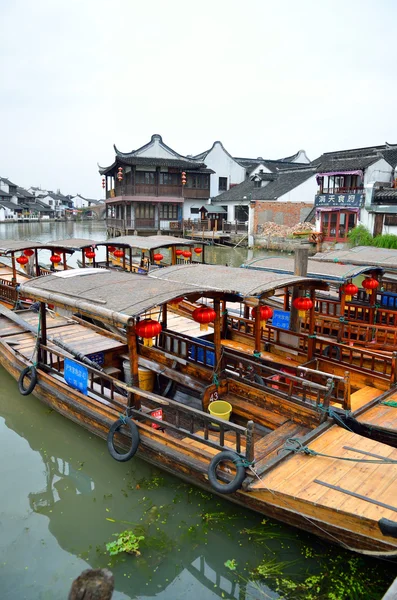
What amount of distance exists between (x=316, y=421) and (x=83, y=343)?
5.70 m

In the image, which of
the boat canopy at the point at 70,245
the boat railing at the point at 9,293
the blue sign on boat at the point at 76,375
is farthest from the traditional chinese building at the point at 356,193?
the blue sign on boat at the point at 76,375

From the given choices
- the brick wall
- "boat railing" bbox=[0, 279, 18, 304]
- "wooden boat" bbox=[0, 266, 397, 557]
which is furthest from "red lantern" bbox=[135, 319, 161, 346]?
the brick wall

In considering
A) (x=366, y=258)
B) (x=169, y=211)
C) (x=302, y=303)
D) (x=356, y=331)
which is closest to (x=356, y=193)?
(x=169, y=211)

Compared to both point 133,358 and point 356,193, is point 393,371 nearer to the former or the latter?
point 133,358

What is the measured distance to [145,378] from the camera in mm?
8570

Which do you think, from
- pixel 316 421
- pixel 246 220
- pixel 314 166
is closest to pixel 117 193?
pixel 246 220

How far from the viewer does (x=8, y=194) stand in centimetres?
8625

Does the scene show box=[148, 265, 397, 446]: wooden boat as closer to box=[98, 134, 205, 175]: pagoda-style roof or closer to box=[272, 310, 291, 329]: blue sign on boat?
box=[272, 310, 291, 329]: blue sign on boat

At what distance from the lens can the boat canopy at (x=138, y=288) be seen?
634cm

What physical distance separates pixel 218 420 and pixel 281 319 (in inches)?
182

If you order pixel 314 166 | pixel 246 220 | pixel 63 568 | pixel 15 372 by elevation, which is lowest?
pixel 63 568

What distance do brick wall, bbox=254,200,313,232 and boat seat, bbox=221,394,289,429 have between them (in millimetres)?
33407

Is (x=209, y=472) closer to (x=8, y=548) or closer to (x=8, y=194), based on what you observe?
(x=8, y=548)

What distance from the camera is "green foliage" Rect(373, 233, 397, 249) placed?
93.2 feet
